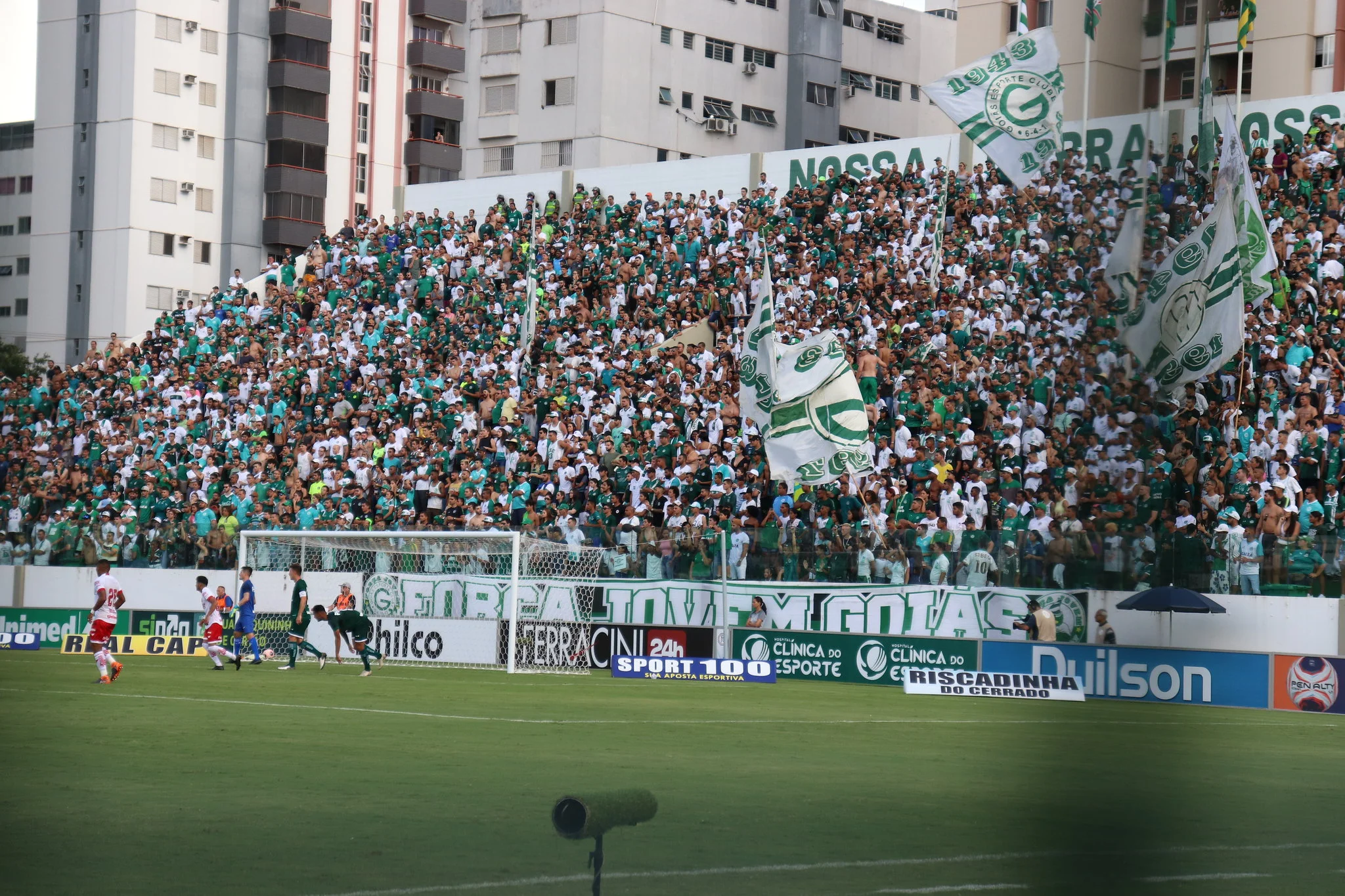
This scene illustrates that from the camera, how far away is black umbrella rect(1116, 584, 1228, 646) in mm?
2525

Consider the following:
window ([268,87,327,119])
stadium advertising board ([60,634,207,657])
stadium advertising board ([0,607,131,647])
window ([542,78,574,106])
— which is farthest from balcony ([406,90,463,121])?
stadium advertising board ([60,634,207,657])

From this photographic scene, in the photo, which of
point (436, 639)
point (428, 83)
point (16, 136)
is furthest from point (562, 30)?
point (16, 136)

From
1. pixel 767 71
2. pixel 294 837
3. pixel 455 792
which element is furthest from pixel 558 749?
pixel 767 71

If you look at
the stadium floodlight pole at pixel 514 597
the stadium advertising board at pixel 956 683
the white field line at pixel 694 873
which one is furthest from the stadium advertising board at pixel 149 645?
the white field line at pixel 694 873

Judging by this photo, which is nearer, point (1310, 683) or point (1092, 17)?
point (1092, 17)

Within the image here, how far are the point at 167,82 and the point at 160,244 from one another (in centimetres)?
547

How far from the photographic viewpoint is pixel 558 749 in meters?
16.1

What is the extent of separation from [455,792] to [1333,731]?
11336 mm

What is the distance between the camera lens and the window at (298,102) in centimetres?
6888

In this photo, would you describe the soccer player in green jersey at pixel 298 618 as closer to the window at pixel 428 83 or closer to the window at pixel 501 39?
the window at pixel 501 39

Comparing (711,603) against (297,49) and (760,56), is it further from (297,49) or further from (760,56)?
(297,49)

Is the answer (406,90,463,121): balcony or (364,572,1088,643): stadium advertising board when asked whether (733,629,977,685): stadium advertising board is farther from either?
(406,90,463,121): balcony

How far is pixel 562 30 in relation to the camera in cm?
6341

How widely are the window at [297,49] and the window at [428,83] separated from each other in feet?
26.2
